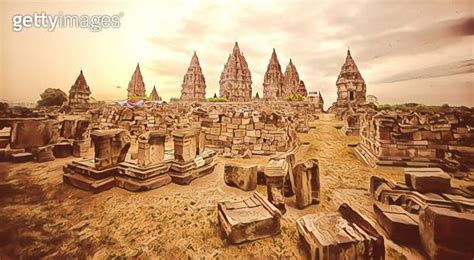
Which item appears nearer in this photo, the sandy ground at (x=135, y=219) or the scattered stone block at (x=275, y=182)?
the sandy ground at (x=135, y=219)

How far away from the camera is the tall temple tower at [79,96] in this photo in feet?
56.3

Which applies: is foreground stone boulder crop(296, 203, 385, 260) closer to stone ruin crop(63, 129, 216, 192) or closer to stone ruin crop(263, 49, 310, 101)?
stone ruin crop(63, 129, 216, 192)

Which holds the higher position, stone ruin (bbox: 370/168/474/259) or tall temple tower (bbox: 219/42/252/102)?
tall temple tower (bbox: 219/42/252/102)

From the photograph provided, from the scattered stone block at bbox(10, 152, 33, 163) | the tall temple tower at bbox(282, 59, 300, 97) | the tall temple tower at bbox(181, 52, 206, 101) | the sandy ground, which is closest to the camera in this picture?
the sandy ground

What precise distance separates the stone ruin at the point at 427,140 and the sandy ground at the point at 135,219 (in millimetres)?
1041

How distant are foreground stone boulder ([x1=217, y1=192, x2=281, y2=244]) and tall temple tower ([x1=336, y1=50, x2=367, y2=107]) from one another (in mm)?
16902

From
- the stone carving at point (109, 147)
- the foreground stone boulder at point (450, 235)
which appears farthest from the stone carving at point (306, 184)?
the stone carving at point (109, 147)

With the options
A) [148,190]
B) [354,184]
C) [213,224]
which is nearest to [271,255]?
[213,224]

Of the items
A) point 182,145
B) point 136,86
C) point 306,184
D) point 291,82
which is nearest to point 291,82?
point 291,82

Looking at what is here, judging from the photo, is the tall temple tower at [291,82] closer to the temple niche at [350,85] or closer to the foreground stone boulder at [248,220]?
the temple niche at [350,85]

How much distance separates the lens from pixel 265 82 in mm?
30516

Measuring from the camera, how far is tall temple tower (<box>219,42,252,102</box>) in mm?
27797

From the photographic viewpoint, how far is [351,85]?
15.7 m

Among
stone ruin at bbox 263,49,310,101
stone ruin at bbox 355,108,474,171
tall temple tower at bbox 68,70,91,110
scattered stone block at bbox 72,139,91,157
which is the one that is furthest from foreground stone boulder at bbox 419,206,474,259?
stone ruin at bbox 263,49,310,101
